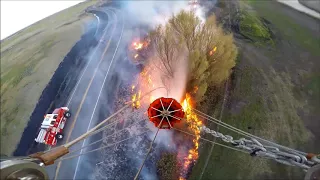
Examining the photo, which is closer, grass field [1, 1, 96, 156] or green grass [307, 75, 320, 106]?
green grass [307, 75, 320, 106]

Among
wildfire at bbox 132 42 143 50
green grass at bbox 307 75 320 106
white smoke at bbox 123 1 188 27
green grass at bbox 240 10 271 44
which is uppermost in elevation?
white smoke at bbox 123 1 188 27

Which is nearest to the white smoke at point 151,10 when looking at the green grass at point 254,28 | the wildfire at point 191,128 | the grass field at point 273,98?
the green grass at point 254,28

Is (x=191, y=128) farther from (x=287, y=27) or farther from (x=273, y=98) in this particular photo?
(x=287, y=27)

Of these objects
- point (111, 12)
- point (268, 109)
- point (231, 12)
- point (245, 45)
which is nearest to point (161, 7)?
point (111, 12)

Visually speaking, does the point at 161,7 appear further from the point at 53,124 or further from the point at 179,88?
the point at 53,124

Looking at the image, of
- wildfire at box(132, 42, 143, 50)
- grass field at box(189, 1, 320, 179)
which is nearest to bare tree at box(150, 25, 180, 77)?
grass field at box(189, 1, 320, 179)

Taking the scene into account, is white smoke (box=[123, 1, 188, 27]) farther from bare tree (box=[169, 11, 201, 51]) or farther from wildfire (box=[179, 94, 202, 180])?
wildfire (box=[179, 94, 202, 180])

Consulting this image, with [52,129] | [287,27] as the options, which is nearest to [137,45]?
[52,129]
